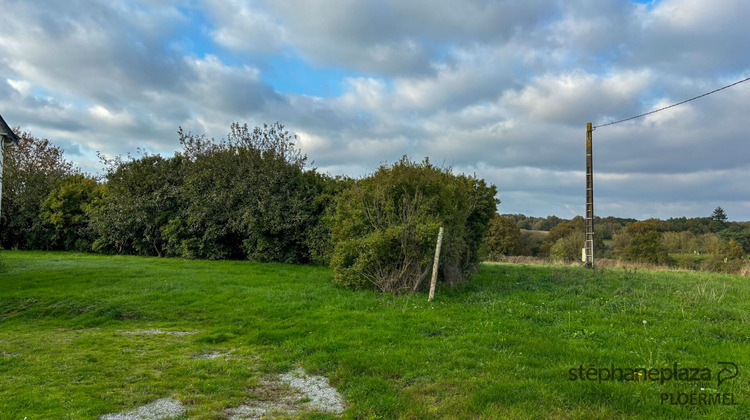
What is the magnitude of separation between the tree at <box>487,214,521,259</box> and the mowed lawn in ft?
114

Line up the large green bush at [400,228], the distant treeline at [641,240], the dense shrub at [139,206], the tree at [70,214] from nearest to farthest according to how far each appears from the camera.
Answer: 1. the large green bush at [400,228]
2. the dense shrub at [139,206]
3. the tree at [70,214]
4. the distant treeline at [641,240]

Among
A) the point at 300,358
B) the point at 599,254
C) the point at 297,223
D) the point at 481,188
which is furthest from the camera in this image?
the point at 599,254

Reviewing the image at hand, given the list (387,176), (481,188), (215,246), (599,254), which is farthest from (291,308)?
(599,254)

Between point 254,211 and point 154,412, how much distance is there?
16215 mm

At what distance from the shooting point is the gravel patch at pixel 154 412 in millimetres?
4527

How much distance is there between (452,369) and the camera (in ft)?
18.7

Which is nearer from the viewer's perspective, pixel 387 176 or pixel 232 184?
pixel 387 176

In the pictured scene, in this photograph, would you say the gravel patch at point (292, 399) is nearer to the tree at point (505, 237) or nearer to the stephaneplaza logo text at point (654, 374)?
the stephaneplaza logo text at point (654, 374)

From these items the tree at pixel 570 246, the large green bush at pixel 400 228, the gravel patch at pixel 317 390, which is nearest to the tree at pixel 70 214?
the large green bush at pixel 400 228

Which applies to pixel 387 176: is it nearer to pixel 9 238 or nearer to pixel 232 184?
pixel 232 184

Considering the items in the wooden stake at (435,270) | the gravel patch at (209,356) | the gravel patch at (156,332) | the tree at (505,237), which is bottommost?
the gravel patch at (156,332)

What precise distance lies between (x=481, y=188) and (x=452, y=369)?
1090 cm

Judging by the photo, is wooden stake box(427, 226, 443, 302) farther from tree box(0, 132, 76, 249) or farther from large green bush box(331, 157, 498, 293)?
tree box(0, 132, 76, 249)

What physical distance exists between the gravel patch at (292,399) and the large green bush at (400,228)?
20.7ft
